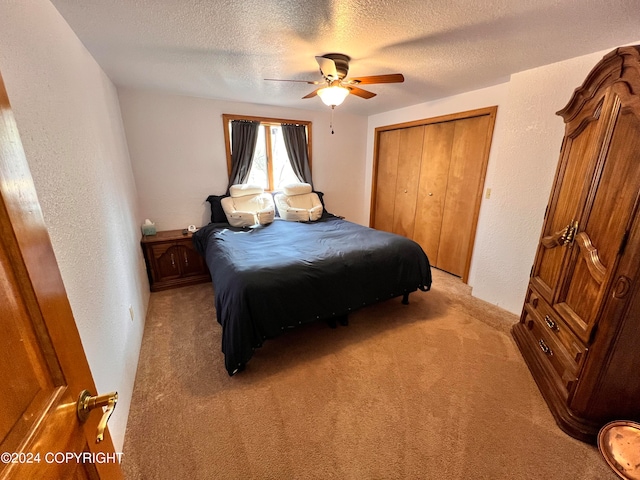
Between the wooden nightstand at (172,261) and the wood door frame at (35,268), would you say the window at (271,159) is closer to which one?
the wooden nightstand at (172,261)

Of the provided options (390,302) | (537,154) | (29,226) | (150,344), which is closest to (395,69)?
(537,154)

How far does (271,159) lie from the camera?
4.00m

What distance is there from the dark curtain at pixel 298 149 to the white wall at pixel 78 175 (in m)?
2.15

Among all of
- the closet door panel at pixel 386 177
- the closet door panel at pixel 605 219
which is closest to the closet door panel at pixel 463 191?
the closet door panel at pixel 386 177

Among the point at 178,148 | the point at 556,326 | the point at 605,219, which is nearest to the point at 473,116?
the point at 605,219

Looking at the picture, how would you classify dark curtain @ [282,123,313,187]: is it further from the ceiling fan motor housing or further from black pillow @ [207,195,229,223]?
the ceiling fan motor housing

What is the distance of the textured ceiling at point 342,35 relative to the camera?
1.46 m

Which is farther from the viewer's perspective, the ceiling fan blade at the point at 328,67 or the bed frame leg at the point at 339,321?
the bed frame leg at the point at 339,321

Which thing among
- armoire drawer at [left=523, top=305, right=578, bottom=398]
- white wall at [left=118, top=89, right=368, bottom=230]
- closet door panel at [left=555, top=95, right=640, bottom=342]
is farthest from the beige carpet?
white wall at [left=118, top=89, right=368, bottom=230]

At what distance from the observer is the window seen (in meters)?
3.88

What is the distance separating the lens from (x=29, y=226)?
0.54m

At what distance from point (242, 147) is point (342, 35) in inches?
87.5

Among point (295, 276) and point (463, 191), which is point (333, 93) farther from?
point (463, 191)

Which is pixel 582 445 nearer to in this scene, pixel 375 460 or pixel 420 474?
pixel 420 474
